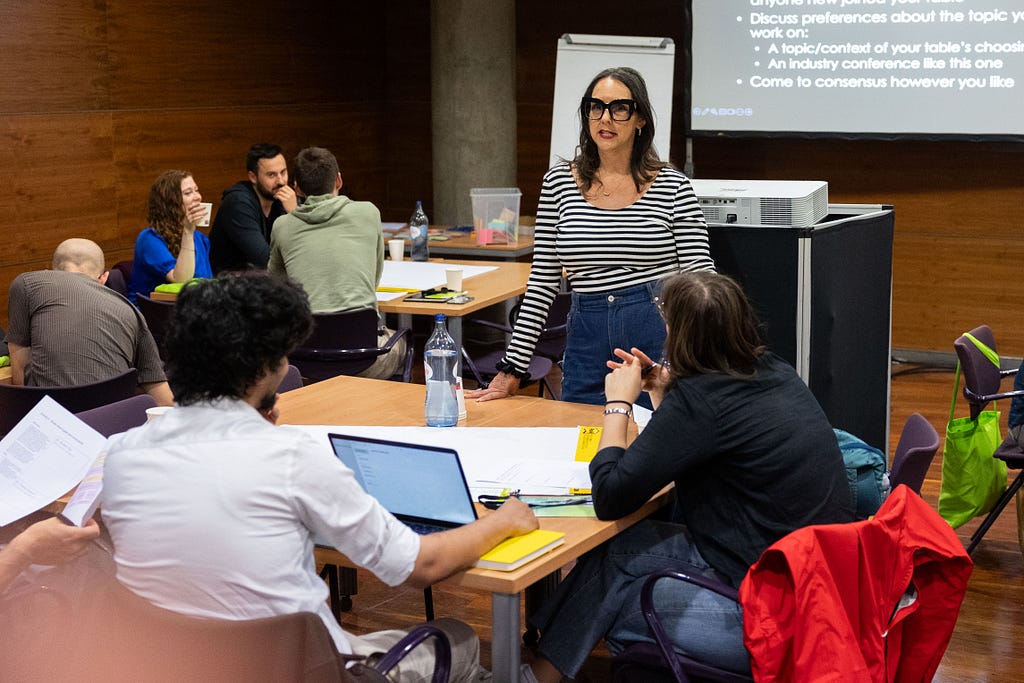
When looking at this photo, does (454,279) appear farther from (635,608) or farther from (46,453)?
(635,608)

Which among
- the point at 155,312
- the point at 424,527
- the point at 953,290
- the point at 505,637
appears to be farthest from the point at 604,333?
the point at 953,290

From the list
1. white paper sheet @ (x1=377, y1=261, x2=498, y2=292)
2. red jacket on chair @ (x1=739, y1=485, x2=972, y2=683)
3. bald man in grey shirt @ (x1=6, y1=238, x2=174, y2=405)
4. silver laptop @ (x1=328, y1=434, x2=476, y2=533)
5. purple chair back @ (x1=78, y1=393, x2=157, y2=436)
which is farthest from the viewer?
white paper sheet @ (x1=377, y1=261, x2=498, y2=292)

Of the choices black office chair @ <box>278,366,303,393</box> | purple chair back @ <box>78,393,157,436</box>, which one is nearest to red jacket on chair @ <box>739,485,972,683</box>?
purple chair back @ <box>78,393,157,436</box>

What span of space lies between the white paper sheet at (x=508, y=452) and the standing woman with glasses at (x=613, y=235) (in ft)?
1.18

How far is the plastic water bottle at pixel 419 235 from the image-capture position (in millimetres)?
6113

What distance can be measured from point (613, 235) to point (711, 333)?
87 cm

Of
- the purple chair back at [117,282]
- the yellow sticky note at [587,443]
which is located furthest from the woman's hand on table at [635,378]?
the purple chair back at [117,282]

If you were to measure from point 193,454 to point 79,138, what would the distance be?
5.10 meters

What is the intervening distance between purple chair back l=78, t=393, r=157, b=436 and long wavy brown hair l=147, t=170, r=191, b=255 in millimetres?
2543

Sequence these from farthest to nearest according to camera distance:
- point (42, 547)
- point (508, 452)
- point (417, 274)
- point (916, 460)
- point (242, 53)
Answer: point (242, 53) → point (417, 274) → point (508, 452) → point (916, 460) → point (42, 547)

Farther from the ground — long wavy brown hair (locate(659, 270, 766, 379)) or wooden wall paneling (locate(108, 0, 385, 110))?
wooden wall paneling (locate(108, 0, 385, 110))

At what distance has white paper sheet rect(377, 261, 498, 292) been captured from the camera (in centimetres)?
555

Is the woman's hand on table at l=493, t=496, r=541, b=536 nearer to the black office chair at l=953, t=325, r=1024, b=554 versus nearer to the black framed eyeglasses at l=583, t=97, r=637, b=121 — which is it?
the black framed eyeglasses at l=583, t=97, r=637, b=121

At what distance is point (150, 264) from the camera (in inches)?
214
